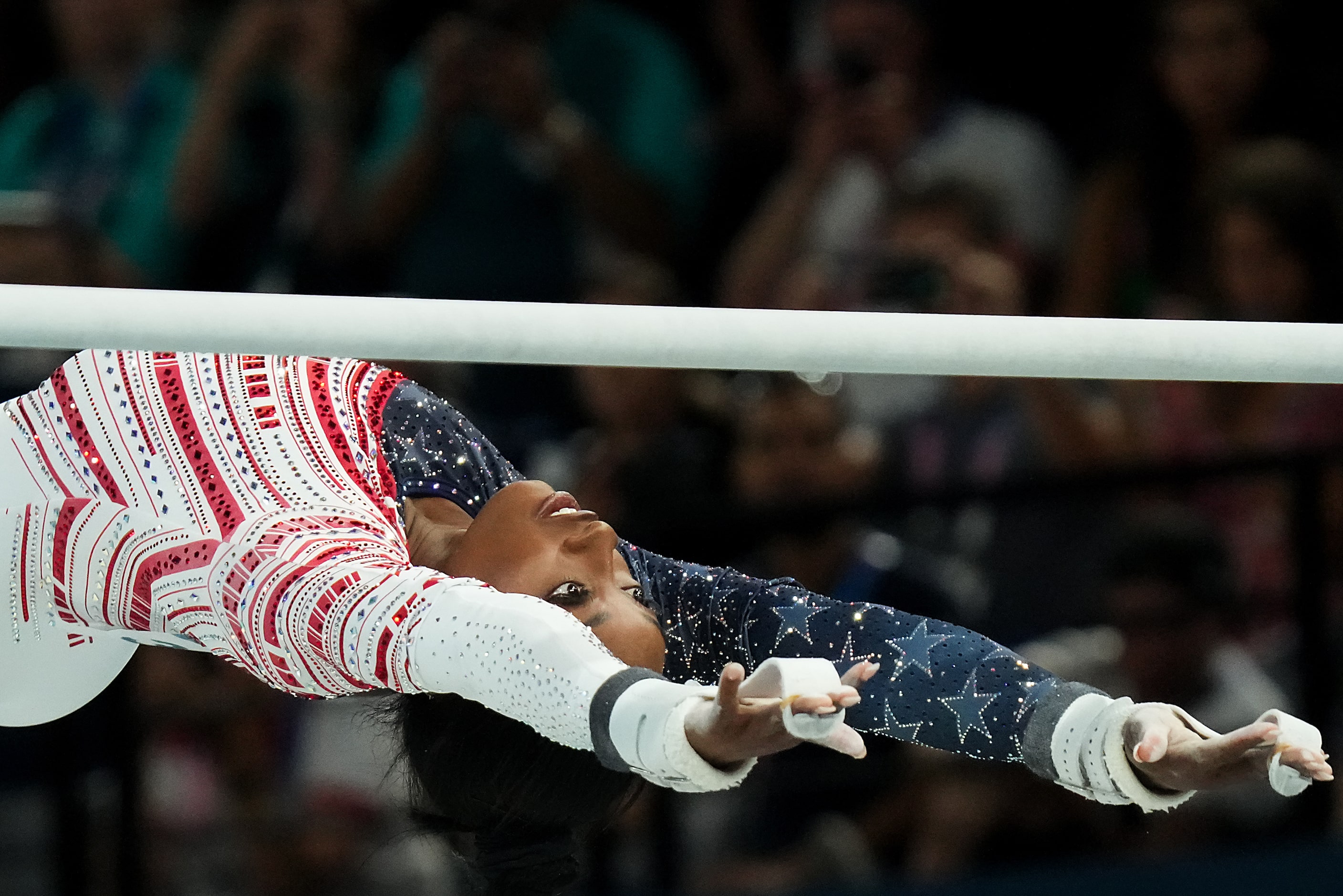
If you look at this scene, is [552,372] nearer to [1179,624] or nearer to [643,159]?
[643,159]

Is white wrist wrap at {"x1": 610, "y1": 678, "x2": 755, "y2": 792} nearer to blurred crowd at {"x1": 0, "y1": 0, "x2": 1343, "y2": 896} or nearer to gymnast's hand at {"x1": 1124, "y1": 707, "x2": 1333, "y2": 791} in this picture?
gymnast's hand at {"x1": 1124, "y1": 707, "x2": 1333, "y2": 791}

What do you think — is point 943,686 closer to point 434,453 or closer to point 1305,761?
point 1305,761

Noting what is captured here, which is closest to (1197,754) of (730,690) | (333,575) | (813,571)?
(730,690)

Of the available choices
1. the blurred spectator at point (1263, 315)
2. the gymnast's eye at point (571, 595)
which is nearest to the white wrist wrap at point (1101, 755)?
the gymnast's eye at point (571, 595)

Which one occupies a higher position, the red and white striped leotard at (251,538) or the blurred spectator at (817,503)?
the blurred spectator at (817,503)

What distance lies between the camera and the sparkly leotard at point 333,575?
1.55 metres

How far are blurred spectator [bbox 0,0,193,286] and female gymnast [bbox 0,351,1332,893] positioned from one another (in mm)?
1902

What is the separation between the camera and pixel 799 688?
1.33m

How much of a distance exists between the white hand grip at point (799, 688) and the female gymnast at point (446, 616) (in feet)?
0.20

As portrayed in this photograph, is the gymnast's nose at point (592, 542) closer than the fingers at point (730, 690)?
No

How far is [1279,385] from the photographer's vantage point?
3.07 meters

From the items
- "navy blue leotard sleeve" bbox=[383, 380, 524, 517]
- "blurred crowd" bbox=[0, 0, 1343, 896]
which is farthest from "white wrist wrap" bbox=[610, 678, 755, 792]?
"blurred crowd" bbox=[0, 0, 1343, 896]

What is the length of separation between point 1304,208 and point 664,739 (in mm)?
2059

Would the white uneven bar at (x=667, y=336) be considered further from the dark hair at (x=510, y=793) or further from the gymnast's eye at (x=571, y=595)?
the dark hair at (x=510, y=793)
